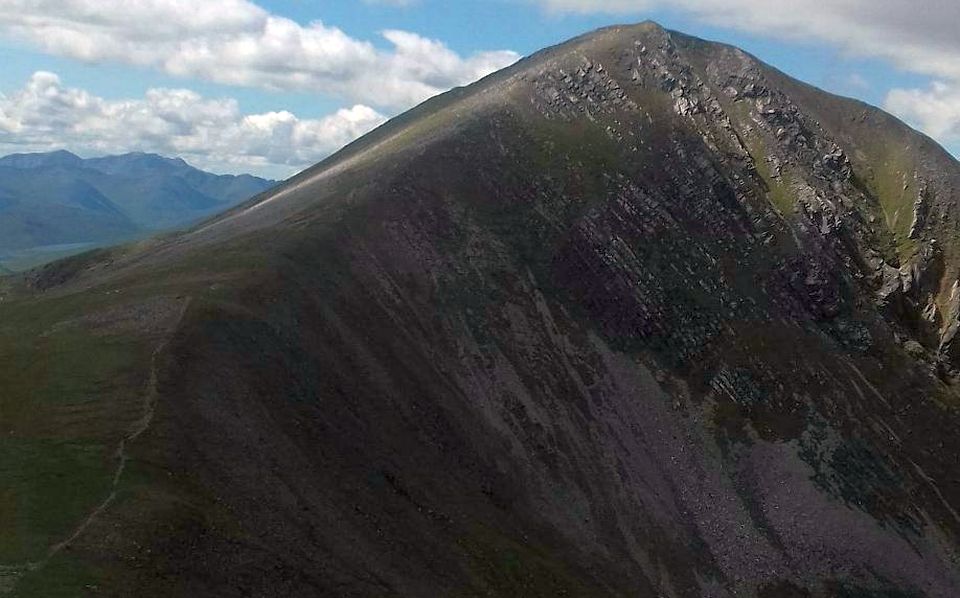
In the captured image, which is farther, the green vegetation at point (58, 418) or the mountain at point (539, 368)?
the mountain at point (539, 368)

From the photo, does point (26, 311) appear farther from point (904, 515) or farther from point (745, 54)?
point (745, 54)

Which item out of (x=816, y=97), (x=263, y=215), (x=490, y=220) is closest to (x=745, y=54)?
(x=816, y=97)

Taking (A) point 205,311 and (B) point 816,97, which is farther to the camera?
(B) point 816,97

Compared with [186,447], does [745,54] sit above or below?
above

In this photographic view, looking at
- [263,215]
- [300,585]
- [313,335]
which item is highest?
[263,215]

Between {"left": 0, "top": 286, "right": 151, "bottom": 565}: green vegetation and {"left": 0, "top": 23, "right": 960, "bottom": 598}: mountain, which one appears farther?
{"left": 0, "top": 23, "right": 960, "bottom": 598}: mountain

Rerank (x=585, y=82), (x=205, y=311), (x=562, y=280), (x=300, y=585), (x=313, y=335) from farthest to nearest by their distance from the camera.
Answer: (x=585, y=82)
(x=562, y=280)
(x=313, y=335)
(x=205, y=311)
(x=300, y=585)

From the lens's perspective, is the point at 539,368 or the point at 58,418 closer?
the point at 58,418

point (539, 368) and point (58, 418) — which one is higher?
point (58, 418)
